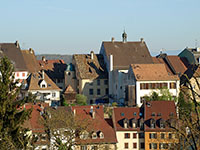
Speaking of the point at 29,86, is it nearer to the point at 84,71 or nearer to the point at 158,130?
the point at 84,71

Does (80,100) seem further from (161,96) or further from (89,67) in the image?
(161,96)

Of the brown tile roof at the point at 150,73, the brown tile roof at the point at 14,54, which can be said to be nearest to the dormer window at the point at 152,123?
the brown tile roof at the point at 150,73

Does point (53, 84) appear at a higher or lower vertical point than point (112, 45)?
lower

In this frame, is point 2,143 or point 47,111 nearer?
point 2,143

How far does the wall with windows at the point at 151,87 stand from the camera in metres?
65.1

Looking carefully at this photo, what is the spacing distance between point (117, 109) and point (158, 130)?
5424 mm

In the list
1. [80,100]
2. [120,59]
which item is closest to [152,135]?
[80,100]

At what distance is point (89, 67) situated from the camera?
244 ft

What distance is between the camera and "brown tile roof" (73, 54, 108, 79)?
73.4 m

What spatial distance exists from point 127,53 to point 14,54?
58.7 feet

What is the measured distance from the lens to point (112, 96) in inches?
2852

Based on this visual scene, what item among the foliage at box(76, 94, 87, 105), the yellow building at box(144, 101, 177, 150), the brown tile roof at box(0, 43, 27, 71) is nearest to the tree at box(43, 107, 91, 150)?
the yellow building at box(144, 101, 177, 150)

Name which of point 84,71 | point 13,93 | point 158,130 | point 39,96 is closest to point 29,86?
A: point 39,96

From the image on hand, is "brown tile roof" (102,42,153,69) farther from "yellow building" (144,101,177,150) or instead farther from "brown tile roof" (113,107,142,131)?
"yellow building" (144,101,177,150)
